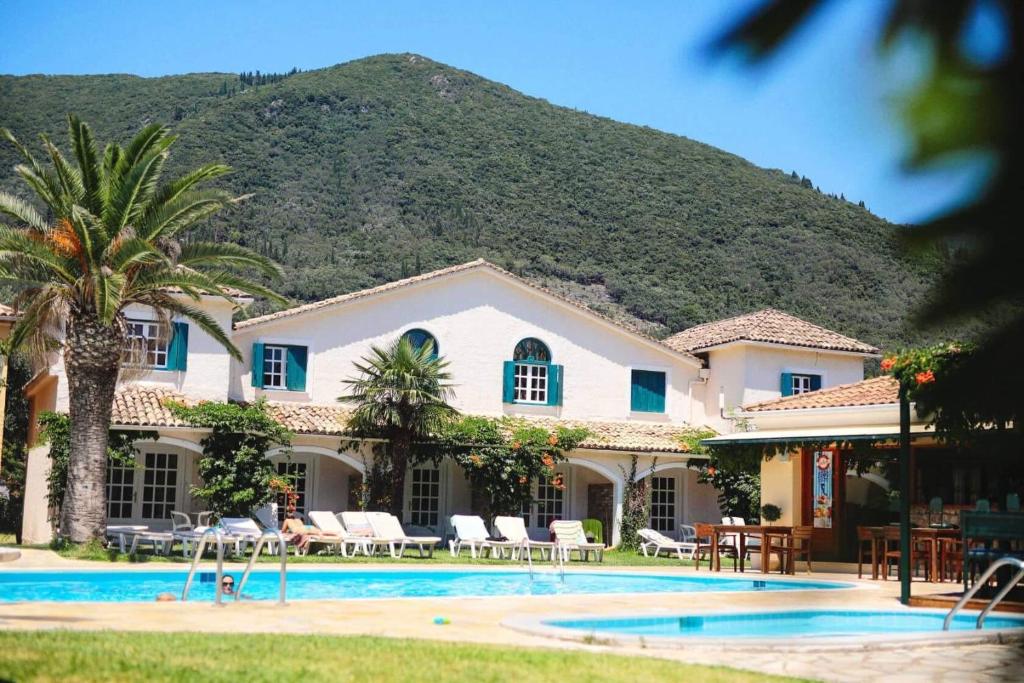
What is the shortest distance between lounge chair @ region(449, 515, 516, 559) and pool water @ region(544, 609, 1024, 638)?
44.1 ft

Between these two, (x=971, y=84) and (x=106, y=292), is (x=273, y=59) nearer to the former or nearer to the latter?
(x=971, y=84)

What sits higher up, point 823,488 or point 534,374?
point 534,374

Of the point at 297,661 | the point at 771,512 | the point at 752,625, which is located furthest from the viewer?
the point at 771,512

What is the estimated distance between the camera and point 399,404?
92.9 ft

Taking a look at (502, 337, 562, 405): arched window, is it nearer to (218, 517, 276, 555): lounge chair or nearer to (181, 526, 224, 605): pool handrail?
(218, 517, 276, 555): lounge chair

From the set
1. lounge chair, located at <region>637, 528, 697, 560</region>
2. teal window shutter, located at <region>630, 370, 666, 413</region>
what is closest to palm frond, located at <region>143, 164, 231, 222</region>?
lounge chair, located at <region>637, 528, 697, 560</region>

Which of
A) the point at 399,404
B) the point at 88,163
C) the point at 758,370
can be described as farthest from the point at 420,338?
the point at 88,163

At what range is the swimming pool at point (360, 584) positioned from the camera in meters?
16.5

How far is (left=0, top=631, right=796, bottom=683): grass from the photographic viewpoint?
7336 mm

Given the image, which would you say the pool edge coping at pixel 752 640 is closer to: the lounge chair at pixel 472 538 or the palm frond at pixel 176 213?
the palm frond at pixel 176 213

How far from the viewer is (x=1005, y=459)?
1120 mm

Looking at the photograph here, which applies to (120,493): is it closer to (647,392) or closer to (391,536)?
(391,536)

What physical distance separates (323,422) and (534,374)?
651 centimetres

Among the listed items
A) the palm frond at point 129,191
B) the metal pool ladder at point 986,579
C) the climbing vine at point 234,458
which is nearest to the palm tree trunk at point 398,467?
the climbing vine at point 234,458
